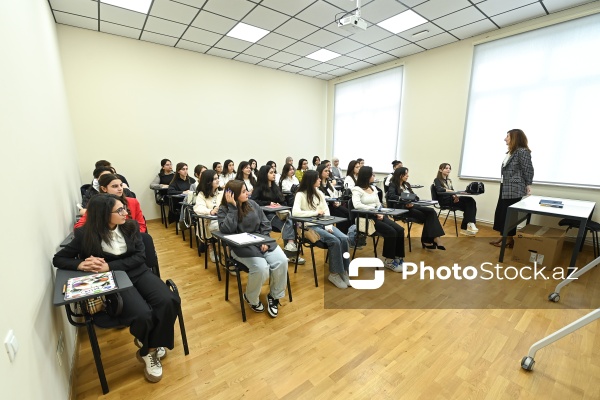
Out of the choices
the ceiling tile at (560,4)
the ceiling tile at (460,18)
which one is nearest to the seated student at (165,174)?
the ceiling tile at (460,18)

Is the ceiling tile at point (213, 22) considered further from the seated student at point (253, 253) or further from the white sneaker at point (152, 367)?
the white sneaker at point (152, 367)

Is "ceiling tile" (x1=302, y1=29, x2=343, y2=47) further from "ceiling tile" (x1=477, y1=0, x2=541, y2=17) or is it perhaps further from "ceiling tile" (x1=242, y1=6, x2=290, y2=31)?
"ceiling tile" (x1=477, y1=0, x2=541, y2=17)

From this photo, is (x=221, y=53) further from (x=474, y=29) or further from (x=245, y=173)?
(x=474, y=29)

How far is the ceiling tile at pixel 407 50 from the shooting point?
17.8ft

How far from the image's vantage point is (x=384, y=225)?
3285 millimetres

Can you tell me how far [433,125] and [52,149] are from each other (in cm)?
623

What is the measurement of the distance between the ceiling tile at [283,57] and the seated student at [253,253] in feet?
14.8

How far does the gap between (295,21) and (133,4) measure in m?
2.41

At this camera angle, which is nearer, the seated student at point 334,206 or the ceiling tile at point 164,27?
the seated student at point 334,206

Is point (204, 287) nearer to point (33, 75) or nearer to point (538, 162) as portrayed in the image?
point (33, 75)

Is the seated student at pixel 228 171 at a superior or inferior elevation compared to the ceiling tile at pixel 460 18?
inferior

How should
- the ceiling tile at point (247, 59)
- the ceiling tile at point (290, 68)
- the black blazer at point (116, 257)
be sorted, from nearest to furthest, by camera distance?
the black blazer at point (116, 257)
the ceiling tile at point (247, 59)
the ceiling tile at point (290, 68)

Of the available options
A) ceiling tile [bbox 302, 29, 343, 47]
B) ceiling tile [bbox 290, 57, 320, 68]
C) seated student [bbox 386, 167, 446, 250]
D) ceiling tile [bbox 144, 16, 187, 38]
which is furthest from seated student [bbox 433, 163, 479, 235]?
ceiling tile [bbox 144, 16, 187, 38]

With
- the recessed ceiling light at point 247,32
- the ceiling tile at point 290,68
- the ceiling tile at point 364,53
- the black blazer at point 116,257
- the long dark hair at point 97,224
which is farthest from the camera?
the ceiling tile at point 290,68
